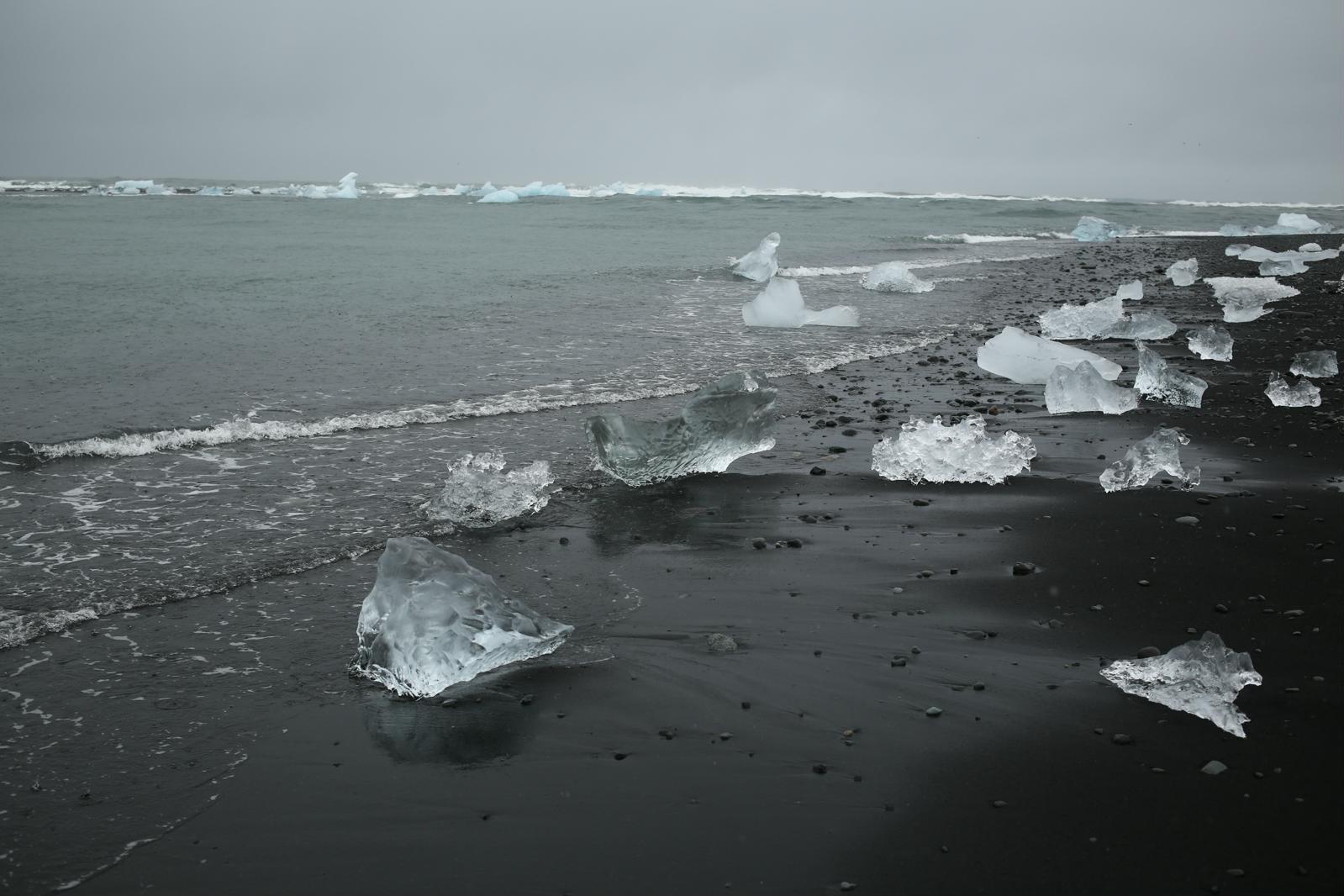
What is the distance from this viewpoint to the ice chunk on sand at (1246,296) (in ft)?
44.2

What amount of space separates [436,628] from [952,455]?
4.05m

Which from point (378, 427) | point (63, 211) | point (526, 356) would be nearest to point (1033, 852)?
point (378, 427)

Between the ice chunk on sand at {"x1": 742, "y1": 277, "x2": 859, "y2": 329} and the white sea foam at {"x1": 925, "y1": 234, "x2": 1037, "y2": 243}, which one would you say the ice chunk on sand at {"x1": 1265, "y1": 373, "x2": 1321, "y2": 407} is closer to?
the ice chunk on sand at {"x1": 742, "y1": 277, "x2": 859, "y2": 329}

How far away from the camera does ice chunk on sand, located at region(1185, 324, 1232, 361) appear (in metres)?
10.7

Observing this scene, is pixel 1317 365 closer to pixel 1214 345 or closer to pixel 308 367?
pixel 1214 345

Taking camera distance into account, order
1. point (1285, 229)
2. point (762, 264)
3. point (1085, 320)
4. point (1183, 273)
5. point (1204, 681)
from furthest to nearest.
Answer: point (1285, 229) < point (762, 264) < point (1183, 273) < point (1085, 320) < point (1204, 681)

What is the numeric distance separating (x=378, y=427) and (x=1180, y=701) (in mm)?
6968

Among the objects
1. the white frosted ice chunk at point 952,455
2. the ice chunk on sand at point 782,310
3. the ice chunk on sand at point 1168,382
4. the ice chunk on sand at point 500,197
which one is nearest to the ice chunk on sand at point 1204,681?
the white frosted ice chunk at point 952,455

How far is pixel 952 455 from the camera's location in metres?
6.73

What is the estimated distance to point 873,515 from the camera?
6.10 m

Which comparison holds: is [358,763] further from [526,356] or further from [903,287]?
[903,287]

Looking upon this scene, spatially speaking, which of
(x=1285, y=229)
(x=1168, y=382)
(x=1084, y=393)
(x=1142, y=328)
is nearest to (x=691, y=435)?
(x=1084, y=393)

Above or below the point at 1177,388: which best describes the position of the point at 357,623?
below

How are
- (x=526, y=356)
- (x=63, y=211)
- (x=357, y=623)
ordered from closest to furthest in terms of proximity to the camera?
(x=357, y=623)
(x=526, y=356)
(x=63, y=211)
